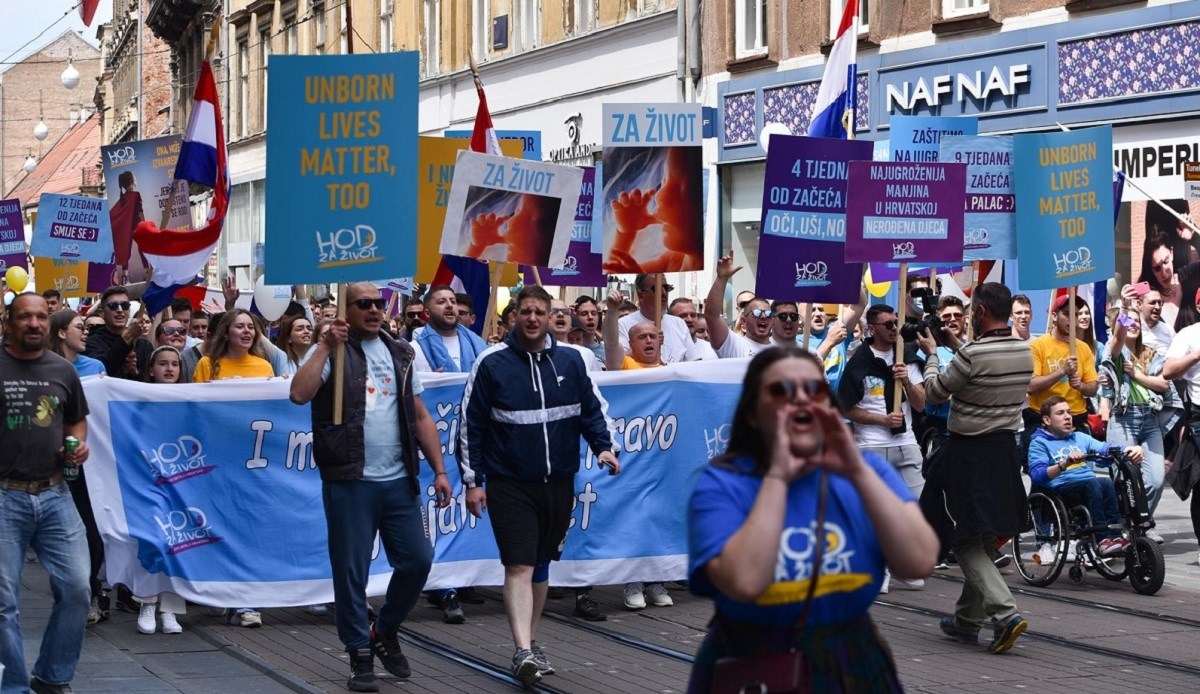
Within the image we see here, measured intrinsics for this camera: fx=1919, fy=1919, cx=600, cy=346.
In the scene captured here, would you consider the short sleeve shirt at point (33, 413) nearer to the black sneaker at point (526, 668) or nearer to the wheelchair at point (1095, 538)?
the black sneaker at point (526, 668)

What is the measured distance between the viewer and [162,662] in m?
8.93

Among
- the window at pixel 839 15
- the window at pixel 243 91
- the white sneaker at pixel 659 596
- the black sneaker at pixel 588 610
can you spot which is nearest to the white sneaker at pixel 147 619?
the black sneaker at pixel 588 610

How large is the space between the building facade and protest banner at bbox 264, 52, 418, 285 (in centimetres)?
896

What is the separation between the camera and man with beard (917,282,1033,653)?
9.16 meters

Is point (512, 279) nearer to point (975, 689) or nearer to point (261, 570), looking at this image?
point (261, 570)

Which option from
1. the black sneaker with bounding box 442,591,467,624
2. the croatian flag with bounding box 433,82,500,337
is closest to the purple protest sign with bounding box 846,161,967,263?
the black sneaker with bounding box 442,591,467,624

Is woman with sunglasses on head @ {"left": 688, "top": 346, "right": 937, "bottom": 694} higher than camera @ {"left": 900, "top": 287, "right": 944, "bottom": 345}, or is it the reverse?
camera @ {"left": 900, "top": 287, "right": 944, "bottom": 345}

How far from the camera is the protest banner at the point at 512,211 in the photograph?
12117 millimetres

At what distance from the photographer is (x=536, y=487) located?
27.9 feet

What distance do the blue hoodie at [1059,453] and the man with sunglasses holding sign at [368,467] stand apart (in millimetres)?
4416

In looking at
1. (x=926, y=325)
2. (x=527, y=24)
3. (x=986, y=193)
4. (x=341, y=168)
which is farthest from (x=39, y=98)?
(x=341, y=168)

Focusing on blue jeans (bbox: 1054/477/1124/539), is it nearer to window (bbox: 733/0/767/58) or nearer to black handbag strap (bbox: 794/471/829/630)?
black handbag strap (bbox: 794/471/829/630)

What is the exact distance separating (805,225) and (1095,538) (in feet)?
8.48

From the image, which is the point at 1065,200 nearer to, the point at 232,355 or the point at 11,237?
the point at 232,355
